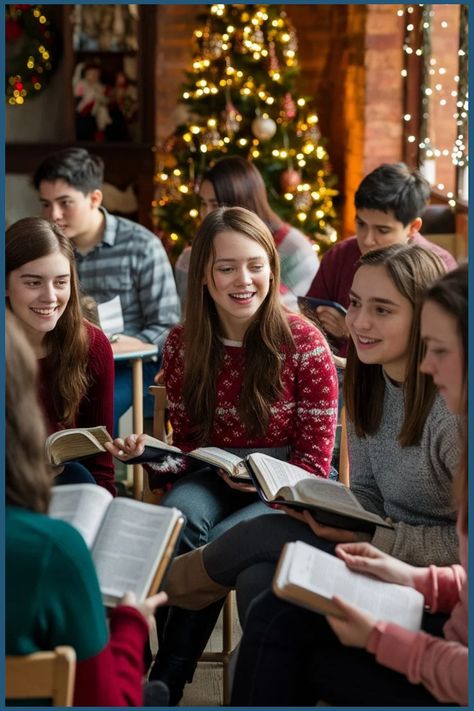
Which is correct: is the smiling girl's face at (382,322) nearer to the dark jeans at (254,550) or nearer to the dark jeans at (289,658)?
the dark jeans at (254,550)

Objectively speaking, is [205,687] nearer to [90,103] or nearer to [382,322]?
[382,322]

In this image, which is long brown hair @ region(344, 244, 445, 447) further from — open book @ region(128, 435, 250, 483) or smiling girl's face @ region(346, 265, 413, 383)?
open book @ region(128, 435, 250, 483)

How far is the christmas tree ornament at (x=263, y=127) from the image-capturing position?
5.81 metres

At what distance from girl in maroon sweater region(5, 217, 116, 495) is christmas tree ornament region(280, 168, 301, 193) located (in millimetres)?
3212

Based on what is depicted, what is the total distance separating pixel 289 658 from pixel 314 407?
89cm

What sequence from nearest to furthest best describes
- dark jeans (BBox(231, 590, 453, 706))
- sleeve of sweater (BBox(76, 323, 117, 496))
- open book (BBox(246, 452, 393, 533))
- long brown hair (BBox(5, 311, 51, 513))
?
1. long brown hair (BBox(5, 311, 51, 513))
2. dark jeans (BBox(231, 590, 453, 706))
3. open book (BBox(246, 452, 393, 533))
4. sleeve of sweater (BBox(76, 323, 117, 496))

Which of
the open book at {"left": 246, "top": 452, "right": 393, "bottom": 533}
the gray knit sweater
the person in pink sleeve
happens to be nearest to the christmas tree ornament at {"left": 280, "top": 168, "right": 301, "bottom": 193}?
the gray knit sweater

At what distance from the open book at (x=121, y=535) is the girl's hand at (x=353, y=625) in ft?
0.89

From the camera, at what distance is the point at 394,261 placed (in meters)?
2.18

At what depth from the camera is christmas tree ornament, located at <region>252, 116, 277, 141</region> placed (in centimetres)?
581

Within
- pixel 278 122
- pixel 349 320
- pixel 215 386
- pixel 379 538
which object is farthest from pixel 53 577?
pixel 278 122

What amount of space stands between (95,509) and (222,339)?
98 cm

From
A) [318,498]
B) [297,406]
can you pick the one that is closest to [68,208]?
[297,406]

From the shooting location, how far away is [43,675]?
1.38 m
